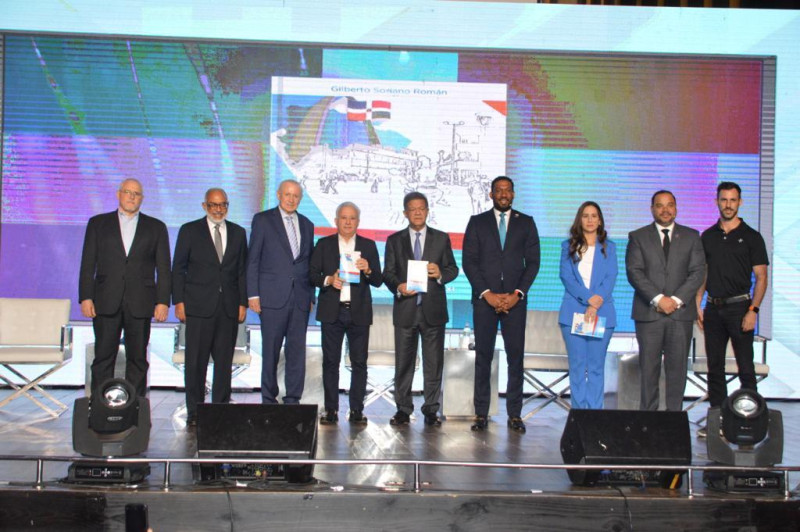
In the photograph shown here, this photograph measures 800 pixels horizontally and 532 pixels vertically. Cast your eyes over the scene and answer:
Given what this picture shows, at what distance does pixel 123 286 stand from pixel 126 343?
0.36 m

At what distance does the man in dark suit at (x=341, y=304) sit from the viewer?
19.2 ft

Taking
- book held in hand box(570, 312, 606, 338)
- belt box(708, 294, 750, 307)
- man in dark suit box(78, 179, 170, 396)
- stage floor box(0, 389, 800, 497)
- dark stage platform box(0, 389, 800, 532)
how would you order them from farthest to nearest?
belt box(708, 294, 750, 307) < book held in hand box(570, 312, 606, 338) < man in dark suit box(78, 179, 170, 396) < stage floor box(0, 389, 800, 497) < dark stage platform box(0, 389, 800, 532)

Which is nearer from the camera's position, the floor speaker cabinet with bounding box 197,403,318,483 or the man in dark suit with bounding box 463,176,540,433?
the floor speaker cabinet with bounding box 197,403,318,483

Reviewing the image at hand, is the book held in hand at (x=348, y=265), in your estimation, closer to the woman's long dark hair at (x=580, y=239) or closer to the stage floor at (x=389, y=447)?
the stage floor at (x=389, y=447)

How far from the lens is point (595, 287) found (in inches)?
220

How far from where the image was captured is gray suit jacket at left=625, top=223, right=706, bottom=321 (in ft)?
18.1

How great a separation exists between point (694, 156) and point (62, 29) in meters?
5.58

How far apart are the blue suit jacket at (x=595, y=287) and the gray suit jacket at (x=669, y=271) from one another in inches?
5.7

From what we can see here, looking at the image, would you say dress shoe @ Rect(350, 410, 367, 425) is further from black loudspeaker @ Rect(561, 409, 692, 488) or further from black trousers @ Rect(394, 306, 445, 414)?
black loudspeaker @ Rect(561, 409, 692, 488)

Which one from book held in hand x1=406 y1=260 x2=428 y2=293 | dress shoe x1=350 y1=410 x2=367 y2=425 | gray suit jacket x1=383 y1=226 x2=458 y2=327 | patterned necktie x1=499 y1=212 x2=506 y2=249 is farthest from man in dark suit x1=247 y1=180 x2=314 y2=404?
patterned necktie x1=499 y1=212 x2=506 y2=249

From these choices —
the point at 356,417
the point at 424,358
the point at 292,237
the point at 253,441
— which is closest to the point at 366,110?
the point at 292,237

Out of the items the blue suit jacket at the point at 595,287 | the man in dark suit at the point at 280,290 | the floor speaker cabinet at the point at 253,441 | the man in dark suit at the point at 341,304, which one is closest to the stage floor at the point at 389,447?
the floor speaker cabinet at the point at 253,441

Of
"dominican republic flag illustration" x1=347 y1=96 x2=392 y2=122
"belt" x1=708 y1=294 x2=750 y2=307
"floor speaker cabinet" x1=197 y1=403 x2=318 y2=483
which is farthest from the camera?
"dominican republic flag illustration" x1=347 y1=96 x2=392 y2=122

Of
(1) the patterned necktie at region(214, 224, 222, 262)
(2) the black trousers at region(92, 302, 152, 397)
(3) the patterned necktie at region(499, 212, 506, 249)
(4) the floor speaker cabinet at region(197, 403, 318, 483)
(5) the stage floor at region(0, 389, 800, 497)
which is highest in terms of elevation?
(3) the patterned necktie at region(499, 212, 506, 249)
